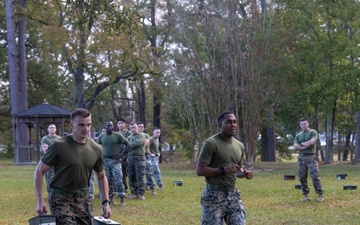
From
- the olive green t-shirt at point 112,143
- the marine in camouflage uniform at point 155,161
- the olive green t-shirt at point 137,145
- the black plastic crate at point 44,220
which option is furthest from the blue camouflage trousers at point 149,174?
the black plastic crate at point 44,220

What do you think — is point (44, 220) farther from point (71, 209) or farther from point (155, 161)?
point (155, 161)

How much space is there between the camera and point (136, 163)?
58.2 feet

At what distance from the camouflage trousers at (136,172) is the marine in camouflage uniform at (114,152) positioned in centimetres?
131

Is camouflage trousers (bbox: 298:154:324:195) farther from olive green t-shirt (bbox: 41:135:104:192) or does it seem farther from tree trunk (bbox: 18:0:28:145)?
tree trunk (bbox: 18:0:28:145)

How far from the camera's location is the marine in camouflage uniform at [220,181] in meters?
8.25

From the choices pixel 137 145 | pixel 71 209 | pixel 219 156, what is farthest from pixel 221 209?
pixel 137 145

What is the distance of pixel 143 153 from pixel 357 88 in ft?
60.7

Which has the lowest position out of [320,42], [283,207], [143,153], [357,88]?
[283,207]

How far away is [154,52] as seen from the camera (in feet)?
150

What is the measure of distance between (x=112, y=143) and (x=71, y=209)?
8.83 m

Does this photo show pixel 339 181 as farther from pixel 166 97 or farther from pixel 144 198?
A: pixel 166 97

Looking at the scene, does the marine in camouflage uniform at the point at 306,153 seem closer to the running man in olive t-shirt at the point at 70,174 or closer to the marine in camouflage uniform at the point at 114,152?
the marine in camouflage uniform at the point at 114,152

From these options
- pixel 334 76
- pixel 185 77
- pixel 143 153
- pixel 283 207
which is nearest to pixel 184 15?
pixel 185 77

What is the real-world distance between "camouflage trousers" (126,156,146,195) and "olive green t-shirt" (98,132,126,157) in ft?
4.91
